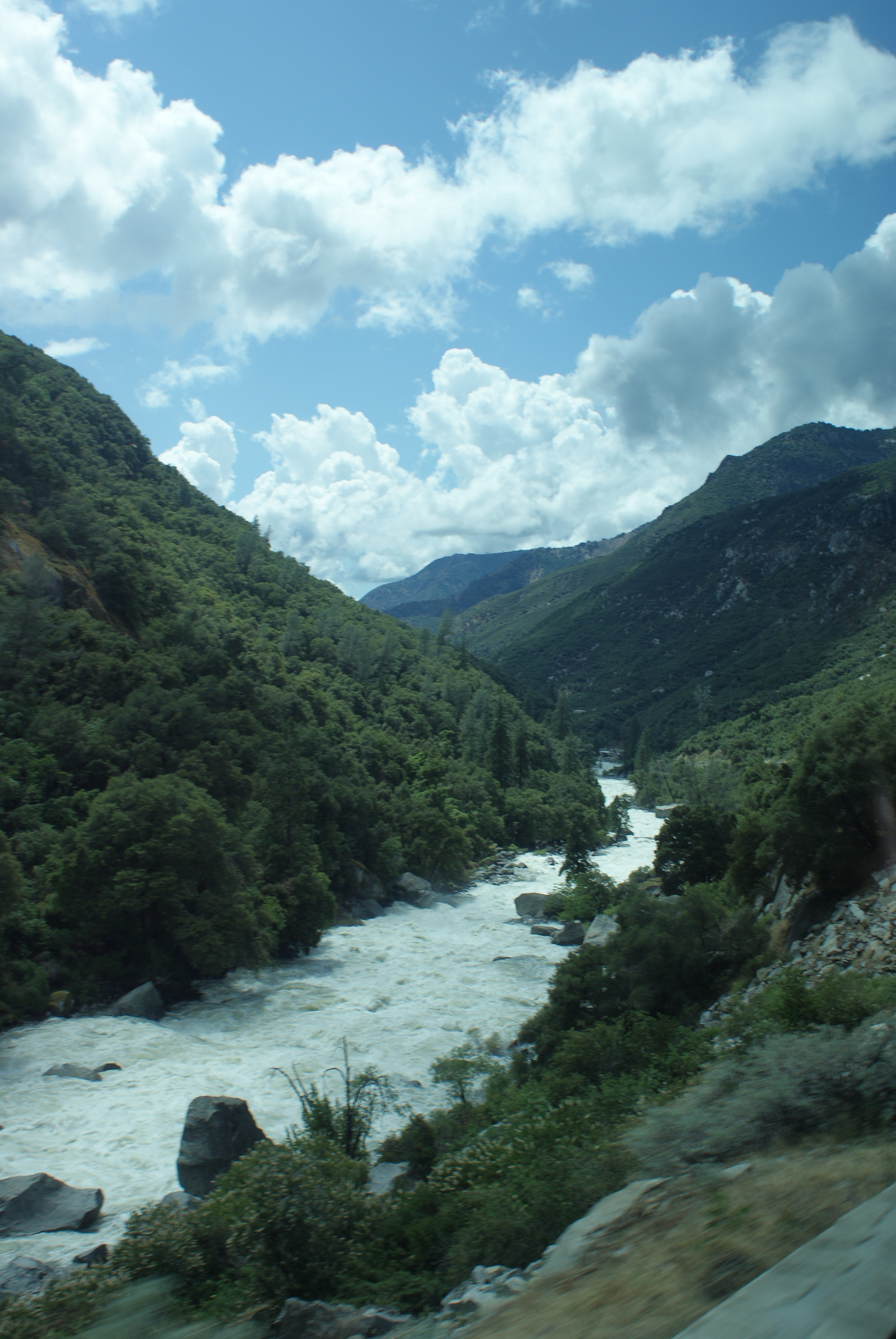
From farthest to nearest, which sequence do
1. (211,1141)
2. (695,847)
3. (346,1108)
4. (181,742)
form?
1. (181,742)
2. (695,847)
3. (346,1108)
4. (211,1141)

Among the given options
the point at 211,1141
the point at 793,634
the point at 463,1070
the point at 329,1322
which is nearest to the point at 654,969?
the point at 463,1070

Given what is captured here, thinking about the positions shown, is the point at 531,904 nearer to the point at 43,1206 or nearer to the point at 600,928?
the point at 600,928

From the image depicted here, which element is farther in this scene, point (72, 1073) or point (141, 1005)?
point (141, 1005)

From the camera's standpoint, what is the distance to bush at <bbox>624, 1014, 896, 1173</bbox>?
8289 millimetres

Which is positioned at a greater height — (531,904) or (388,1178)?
(388,1178)

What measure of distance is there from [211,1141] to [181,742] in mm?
32809

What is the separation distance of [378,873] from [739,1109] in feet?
173

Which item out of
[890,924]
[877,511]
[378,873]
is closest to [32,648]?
[378,873]

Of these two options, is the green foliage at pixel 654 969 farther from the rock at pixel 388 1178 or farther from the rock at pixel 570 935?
the rock at pixel 570 935

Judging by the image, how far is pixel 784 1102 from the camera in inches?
344

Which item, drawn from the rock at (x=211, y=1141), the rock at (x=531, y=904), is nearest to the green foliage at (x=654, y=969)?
the rock at (x=211, y=1141)

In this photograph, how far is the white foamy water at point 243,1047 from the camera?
19.9 meters

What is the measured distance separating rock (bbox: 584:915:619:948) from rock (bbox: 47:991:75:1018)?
23.7 meters

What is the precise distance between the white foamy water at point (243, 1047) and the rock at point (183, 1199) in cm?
50
